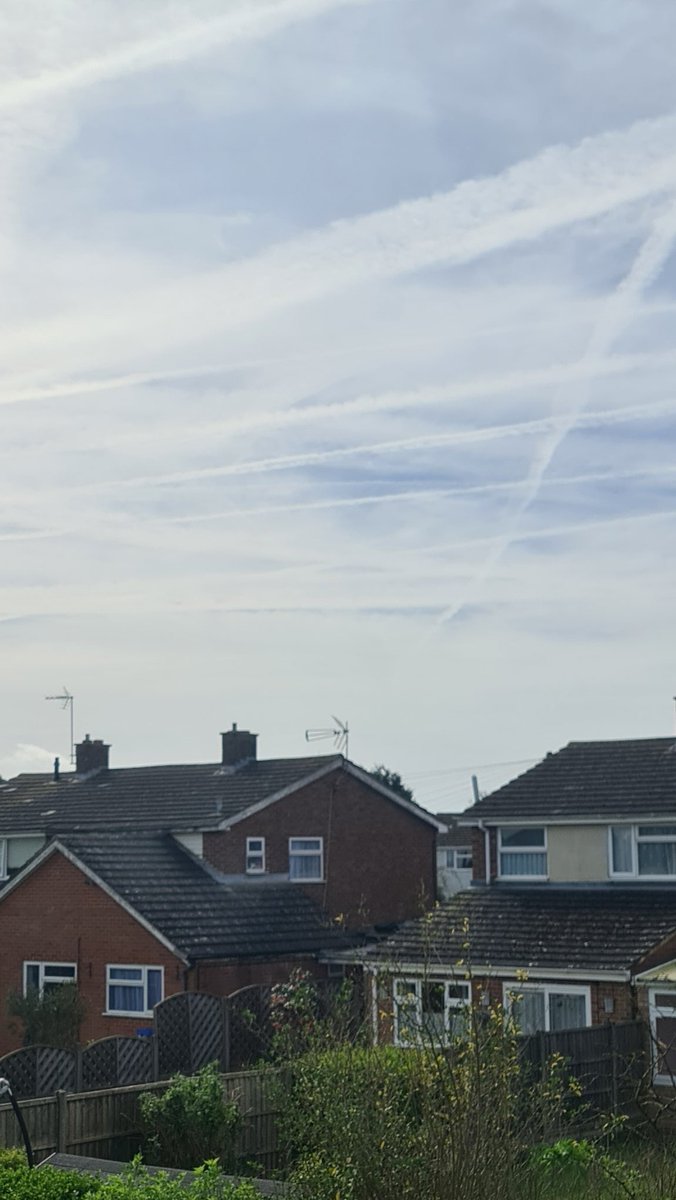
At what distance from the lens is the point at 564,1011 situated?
30.3 meters

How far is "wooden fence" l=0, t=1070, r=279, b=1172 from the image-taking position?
17469 millimetres

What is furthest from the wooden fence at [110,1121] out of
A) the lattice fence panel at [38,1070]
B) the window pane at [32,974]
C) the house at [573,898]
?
the window pane at [32,974]

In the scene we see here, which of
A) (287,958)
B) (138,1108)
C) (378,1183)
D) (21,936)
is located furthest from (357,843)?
(378,1183)

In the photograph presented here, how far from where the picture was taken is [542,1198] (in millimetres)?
13148

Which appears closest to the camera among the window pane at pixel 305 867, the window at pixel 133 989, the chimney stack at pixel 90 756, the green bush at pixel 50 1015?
the green bush at pixel 50 1015

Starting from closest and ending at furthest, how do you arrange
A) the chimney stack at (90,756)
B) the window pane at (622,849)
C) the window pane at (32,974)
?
the window pane at (622,849) → the window pane at (32,974) → the chimney stack at (90,756)

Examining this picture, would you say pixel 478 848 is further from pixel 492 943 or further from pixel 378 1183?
pixel 378 1183

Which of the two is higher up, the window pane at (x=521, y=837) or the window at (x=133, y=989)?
the window pane at (x=521, y=837)

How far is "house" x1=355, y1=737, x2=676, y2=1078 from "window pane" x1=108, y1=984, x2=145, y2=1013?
17.7 feet

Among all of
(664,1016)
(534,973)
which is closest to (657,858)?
(534,973)

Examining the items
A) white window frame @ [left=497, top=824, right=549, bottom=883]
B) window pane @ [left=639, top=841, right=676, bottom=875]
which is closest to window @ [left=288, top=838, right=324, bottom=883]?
white window frame @ [left=497, top=824, right=549, bottom=883]

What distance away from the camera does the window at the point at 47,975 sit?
35.4 m

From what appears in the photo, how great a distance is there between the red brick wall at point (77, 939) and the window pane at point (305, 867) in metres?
7.33

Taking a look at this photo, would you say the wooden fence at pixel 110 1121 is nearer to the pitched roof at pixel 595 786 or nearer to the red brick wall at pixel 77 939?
the red brick wall at pixel 77 939
